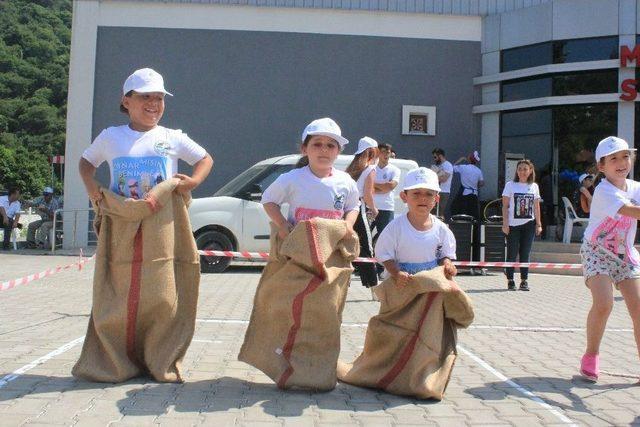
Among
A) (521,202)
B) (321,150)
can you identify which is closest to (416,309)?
(321,150)

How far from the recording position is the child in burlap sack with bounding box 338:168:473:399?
4691 millimetres

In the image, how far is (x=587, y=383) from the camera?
5.38 m

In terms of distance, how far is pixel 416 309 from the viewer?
4758 mm

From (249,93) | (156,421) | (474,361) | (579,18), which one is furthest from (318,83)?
(156,421)

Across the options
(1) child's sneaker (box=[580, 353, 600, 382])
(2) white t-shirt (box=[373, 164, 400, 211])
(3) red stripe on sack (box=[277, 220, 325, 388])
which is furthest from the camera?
(2) white t-shirt (box=[373, 164, 400, 211])

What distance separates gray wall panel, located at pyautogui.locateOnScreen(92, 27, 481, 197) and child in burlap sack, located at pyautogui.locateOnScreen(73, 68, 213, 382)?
14334 mm

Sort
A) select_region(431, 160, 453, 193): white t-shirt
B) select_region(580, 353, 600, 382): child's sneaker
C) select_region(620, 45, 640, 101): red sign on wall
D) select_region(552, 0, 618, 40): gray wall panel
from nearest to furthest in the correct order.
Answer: select_region(580, 353, 600, 382): child's sneaker → select_region(431, 160, 453, 193): white t-shirt → select_region(620, 45, 640, 101): red sign on wall → select_region(552, 0, 618, 40): gray wall panel

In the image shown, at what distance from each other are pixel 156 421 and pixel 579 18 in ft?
54.3

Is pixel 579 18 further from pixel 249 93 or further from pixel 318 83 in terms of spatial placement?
pixel 249 93

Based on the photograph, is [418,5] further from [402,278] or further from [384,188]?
[402,278]

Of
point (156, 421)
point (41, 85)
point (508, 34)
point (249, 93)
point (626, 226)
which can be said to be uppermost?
point (41, 85)

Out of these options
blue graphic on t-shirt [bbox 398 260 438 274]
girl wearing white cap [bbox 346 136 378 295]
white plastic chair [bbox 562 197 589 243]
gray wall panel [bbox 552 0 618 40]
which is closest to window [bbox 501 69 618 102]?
gray wall panel [bbox 552 0 618 40]

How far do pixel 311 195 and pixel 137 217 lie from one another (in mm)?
1113

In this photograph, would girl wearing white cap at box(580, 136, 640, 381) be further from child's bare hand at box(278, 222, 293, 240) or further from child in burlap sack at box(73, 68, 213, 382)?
child in burlap sack at box(73, 68, 213, 382)
